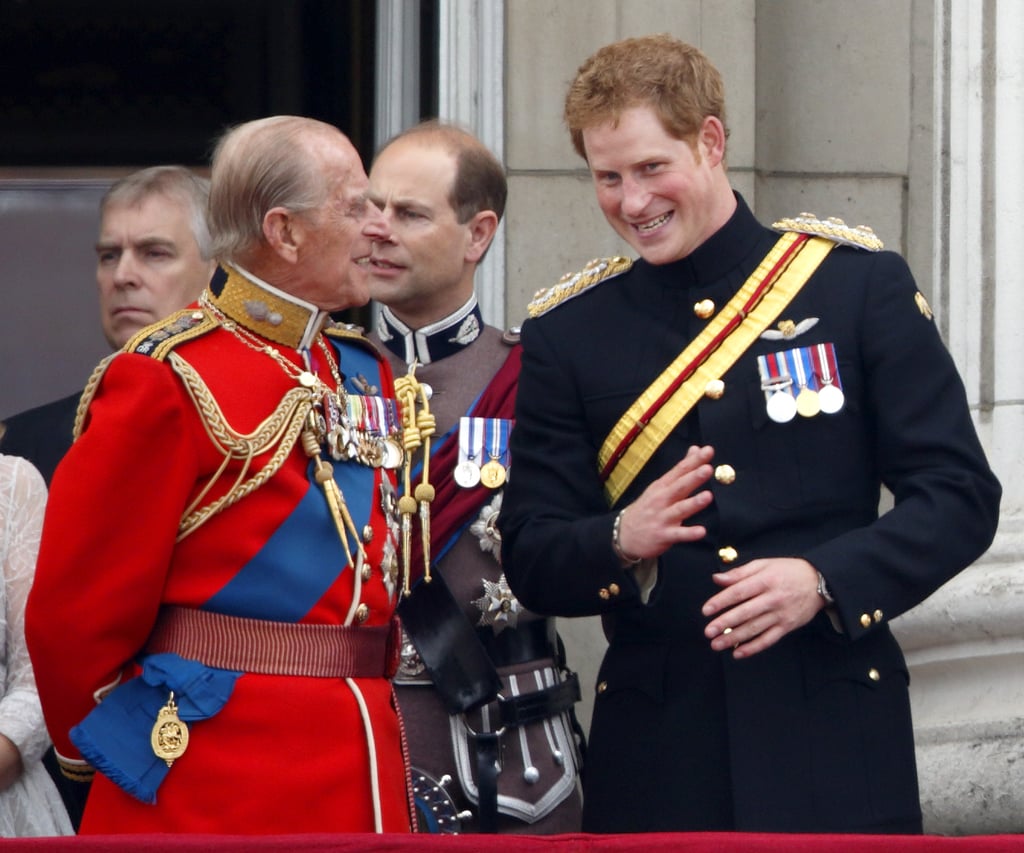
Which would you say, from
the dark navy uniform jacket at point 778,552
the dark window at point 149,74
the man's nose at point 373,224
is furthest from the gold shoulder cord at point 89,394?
the dark window at point 149,74

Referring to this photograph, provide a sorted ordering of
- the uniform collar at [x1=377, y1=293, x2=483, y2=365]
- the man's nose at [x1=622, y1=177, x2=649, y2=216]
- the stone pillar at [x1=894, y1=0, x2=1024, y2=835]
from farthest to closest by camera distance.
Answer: the stone pillar at [x1=894, y1=0, x2=1024, y2=835] → the uniform collar at [x1=377, y1=293, x2=483, y2=365] → the man's nose at [x1=622, y1=177, x2=649, y2=216]

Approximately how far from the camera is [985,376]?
5.05 m

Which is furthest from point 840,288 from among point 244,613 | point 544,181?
point 544,181

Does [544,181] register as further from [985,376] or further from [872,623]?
[872,623]

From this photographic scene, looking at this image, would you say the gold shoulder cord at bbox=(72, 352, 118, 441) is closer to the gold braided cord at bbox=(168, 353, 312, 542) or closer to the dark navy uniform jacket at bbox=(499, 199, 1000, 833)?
the gold braided cord at bbox=(168, 353, 312, 542)

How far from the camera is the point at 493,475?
143 inches

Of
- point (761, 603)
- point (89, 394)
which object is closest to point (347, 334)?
point (89, 394)

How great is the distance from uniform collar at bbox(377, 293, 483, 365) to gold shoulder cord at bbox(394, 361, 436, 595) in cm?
16

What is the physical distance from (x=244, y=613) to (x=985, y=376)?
8.43 feet

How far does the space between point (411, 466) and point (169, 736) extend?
0.86 m

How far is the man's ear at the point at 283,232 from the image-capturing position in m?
3.12

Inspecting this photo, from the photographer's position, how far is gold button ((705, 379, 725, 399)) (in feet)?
10.3

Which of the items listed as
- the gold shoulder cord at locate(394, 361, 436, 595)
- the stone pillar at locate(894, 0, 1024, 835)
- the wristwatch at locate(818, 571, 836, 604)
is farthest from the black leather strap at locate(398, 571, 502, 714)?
the stone pillar at locate(894, 0, 1024, 835)

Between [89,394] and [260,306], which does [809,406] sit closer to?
[260,306]
